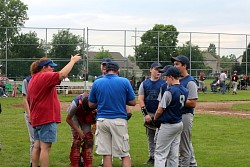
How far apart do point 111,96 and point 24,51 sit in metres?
28.5

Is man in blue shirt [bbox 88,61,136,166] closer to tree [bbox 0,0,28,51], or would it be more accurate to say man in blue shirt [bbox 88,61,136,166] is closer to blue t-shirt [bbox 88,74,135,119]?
blue t-shirt [bbox 88,74,135,119]

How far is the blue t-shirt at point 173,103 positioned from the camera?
22.6 ft

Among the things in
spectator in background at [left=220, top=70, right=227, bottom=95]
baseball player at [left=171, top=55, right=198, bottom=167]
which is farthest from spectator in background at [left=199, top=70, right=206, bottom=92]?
baseball player at [left=171, top=55, right=198, bottom=167]

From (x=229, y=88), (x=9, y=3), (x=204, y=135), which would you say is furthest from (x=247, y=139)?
(x=9, y=3)

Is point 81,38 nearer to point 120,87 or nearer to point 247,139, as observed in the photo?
point 247,139

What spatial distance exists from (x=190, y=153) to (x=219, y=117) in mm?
9681

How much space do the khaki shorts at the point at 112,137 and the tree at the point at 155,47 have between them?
28.5m

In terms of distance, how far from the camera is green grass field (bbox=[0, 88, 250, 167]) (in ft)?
29.6

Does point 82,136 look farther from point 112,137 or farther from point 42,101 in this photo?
point 112,137

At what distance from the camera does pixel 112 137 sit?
262 inches

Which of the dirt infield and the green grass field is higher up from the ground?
the green grass field

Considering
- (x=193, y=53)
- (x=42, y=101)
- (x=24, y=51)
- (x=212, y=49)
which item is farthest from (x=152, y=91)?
(x=212, y=49)

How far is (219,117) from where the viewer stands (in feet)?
56.6

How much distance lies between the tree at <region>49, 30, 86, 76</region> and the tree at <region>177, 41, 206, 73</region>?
8.10m
